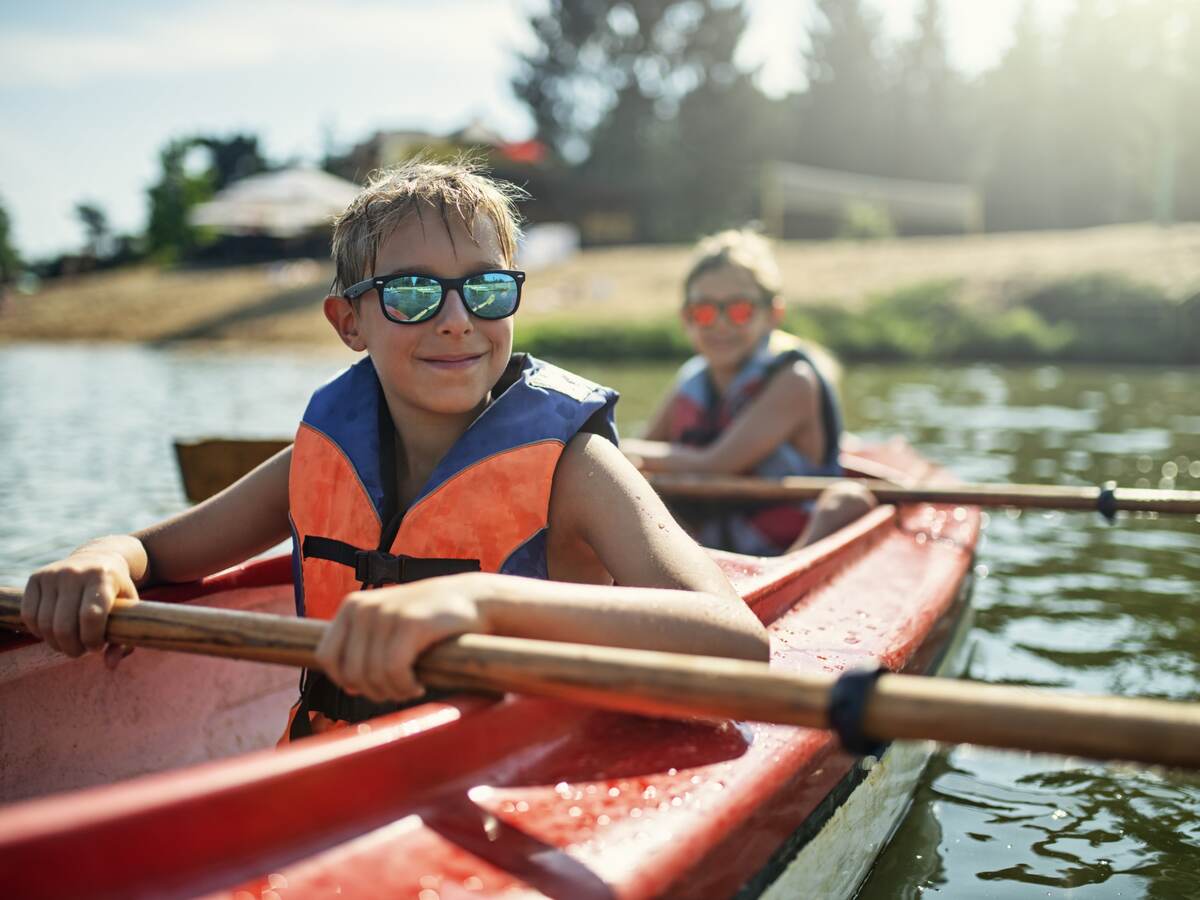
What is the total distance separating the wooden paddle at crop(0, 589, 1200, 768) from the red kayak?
0.13 meters

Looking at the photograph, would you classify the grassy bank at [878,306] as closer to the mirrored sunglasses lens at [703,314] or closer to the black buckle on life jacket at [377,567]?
the mirrored sunglasses lens at [703,314]

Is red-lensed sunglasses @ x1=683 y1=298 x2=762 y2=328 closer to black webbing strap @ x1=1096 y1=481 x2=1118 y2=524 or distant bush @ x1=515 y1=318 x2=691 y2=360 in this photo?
black webbing strap @ x1=1096 y1=481 x2=1118 y2=524

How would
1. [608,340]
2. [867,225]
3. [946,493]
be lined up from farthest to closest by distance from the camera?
[867,225] → [608,340] → [946,493]

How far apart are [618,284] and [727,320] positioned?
16795 millimetres

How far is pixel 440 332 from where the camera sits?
1.94 metres

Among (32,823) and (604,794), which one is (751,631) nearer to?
(604,794)

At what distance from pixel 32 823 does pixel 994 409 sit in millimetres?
10365

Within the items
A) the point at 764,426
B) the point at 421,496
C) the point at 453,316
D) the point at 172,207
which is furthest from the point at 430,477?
the point at 172,207

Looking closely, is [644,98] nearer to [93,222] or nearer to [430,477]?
[93,222]

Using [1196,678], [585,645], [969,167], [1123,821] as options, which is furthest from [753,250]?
[969,167]

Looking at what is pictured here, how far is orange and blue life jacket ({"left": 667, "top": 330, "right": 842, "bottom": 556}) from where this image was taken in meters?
4.18

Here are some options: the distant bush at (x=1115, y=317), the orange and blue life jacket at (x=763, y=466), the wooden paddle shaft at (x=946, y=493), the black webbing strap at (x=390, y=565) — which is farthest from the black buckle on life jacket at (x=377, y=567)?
the distant bush at (x=1115, y=317)

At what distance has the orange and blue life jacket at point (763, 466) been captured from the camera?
4.18m

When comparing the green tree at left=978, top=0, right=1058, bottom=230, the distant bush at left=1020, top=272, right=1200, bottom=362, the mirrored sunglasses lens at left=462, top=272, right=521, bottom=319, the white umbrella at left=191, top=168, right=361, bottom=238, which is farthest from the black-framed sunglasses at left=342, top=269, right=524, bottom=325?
the green tree at left=978, top=0, right=1058, bottom=230
